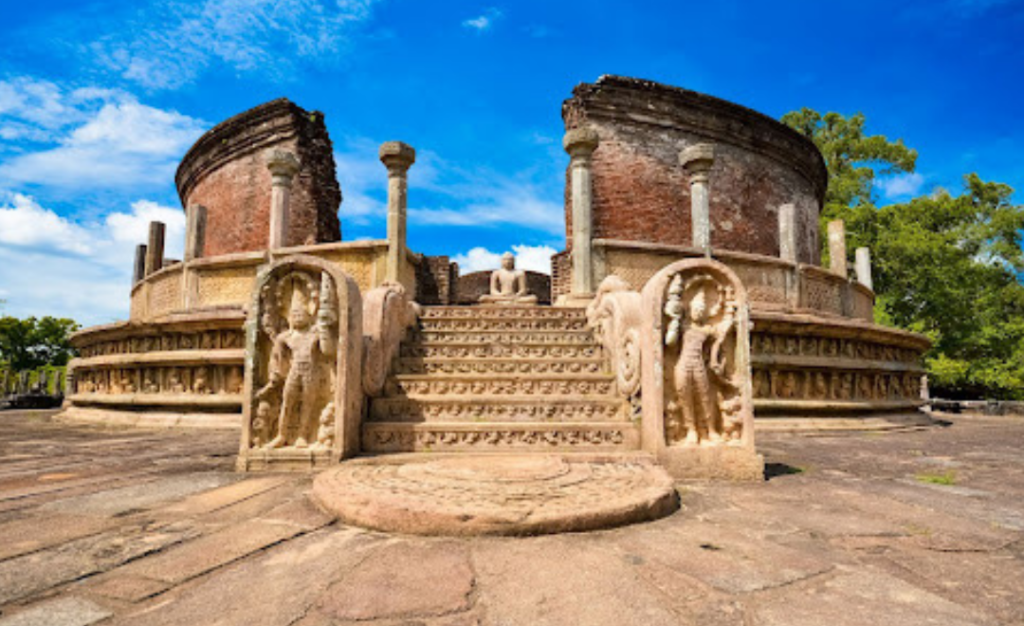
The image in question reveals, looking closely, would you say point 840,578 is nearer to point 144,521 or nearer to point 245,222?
point 144,521

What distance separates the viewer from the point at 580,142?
8391 millimetres

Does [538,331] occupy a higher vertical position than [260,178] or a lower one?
lower

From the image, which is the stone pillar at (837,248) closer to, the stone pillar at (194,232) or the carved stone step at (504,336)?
the carved stone step at (504,336)

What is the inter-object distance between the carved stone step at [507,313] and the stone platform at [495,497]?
338cm

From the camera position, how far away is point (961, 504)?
113 inches

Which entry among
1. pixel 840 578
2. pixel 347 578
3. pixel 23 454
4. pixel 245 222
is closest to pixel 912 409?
pixel 840 578

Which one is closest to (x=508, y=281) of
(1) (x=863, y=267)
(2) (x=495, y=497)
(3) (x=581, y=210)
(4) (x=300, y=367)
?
(3) (x=581, y=210)

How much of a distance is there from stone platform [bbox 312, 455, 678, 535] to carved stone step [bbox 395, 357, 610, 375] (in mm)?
2028

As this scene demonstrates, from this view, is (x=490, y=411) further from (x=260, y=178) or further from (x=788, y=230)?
(x=260, y=178)

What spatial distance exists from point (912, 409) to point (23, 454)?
1194 cm

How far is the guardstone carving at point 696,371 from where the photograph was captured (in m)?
3.56

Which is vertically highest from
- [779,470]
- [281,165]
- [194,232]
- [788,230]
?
[281,165]

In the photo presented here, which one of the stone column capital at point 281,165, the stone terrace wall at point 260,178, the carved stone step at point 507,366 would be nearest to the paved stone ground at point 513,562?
the carved stone step at point 507,366

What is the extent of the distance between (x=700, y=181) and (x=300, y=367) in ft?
26.5
